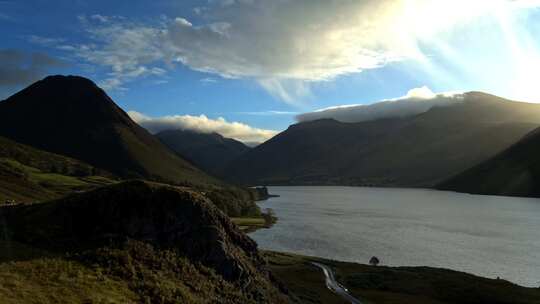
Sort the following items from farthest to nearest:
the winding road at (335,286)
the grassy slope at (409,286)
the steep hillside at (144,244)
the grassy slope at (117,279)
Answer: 1. the grassy slope at (409,286)
2. the winding road at (335,286)
3. the steep hillside at (144,244)
4. the grassy slope at (117,279)

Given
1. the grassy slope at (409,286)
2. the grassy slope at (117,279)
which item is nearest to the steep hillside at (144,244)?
the grassy slope at (117,279)

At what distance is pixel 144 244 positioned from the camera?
41156mm

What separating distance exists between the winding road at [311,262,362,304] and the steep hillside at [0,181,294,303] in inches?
1071

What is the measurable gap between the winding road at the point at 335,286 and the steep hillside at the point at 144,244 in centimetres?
2720

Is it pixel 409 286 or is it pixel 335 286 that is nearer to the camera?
pixel 335 286

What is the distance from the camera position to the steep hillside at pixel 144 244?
1388 inches

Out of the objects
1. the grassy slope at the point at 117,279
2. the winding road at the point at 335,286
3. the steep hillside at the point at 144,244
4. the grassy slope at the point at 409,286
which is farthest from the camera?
the grassy slope at the point at 409,286

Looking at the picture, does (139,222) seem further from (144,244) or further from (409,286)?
(409,286)

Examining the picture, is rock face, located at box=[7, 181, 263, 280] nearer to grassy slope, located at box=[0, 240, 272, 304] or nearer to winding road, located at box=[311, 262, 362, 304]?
grassy slope, located at box=[0, 240, 272, 304]

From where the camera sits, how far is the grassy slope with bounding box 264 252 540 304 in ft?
267

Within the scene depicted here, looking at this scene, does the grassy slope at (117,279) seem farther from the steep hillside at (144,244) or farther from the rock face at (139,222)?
the rock face at (139,222)

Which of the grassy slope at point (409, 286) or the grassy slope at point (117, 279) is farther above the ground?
the grassy slope at point (117, 279)

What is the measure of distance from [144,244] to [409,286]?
6629 cm

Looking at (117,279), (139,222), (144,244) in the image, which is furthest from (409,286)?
(117,279)
